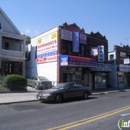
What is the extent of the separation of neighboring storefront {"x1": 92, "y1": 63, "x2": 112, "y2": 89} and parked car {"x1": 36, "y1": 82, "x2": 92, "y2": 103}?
9515 mm

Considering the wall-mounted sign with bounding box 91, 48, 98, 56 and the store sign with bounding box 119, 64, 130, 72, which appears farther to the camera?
the store sign with bounding box 119, 64, 130, 72


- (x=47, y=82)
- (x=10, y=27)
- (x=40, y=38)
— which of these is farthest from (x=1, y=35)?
(x=47, y=82)

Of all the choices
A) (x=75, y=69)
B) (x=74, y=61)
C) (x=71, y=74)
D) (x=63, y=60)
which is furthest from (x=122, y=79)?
(x=63, y=60)

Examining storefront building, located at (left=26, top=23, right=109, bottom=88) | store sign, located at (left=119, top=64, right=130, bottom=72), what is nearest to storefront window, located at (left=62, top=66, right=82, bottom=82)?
storefront building, located at (left=26, top=23, right=109, bottom=88)

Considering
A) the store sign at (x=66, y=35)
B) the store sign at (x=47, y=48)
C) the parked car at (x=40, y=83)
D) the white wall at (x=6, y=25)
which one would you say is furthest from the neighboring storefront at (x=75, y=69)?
the white wall at (x=6, y=25)

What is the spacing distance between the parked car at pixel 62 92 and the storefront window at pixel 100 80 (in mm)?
10650

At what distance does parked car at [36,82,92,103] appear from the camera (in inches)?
520

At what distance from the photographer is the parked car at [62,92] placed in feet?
43.3

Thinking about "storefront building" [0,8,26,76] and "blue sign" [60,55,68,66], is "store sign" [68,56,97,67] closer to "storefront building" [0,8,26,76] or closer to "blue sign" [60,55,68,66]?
"blue sign" [60,55,68,66]

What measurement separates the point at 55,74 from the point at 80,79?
12.0 feet

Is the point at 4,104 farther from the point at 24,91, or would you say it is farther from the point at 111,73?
the point at 111,73

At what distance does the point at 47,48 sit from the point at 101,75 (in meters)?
9.31

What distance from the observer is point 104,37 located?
28344 mm

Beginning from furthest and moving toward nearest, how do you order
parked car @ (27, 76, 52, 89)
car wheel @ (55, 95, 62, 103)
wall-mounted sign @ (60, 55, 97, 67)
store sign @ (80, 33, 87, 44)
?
store sign @ (80, 33, 87, 44) < parked car @ (27, 76, 52, 89) < wall-mounted sign @ (60, 55, 97, 67) < car wheel @ (55, 95, 62, 103)
